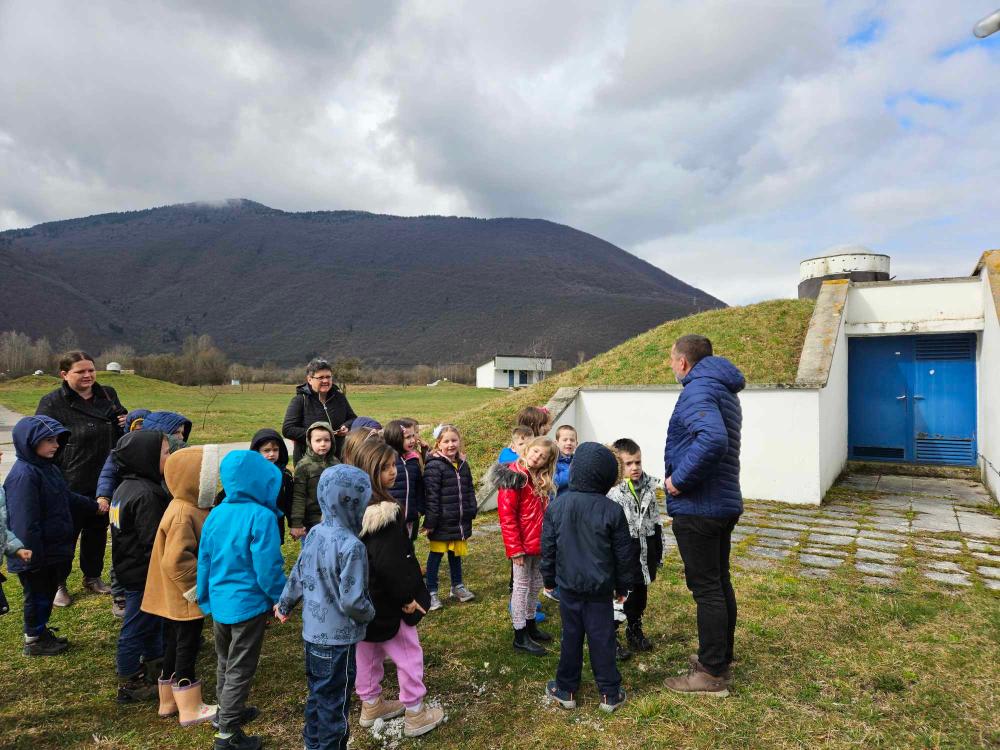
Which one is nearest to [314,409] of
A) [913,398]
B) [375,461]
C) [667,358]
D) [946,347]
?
[375,461]

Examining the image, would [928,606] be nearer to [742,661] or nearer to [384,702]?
[742,661]

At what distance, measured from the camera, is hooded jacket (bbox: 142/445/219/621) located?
3.16 metres

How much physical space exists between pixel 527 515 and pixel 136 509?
2.39m

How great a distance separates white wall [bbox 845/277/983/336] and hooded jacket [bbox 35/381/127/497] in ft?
38.2

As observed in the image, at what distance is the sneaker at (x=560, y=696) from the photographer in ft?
10.3

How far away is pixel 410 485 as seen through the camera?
4617 mm

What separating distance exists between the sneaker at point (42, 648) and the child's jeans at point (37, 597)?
58mm

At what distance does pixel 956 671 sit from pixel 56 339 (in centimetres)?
15042

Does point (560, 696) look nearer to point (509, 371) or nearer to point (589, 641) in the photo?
point (589, 641)

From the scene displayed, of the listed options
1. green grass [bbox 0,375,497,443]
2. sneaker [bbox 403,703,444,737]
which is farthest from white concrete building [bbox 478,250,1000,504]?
green grass [bbox 0,375,497,443]

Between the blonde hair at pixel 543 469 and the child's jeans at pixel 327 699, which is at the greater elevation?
the blonde hair at pixel 543 469

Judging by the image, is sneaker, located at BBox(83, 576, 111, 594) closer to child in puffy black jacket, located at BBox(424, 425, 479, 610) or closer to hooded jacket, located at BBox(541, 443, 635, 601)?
child in puffy black jacket, located at BBox(424, 425, 479, 610)

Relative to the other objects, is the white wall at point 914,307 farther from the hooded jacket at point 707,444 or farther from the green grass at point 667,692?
the hooded jacket at point 707,444

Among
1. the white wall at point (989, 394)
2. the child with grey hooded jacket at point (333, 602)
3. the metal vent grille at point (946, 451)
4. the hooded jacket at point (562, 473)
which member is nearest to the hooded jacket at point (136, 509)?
the child with grey hooded jacket at point (333, 602)
